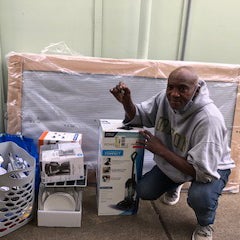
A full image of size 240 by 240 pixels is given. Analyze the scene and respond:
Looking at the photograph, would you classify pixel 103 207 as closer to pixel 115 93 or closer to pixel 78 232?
pixel 78 232

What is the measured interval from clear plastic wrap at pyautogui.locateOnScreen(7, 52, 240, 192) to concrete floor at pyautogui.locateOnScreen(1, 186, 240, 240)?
40 centimetres

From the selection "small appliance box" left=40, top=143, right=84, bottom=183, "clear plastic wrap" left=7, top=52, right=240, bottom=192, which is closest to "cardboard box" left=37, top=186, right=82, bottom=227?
"small appliance box" left=40, top=143, right=84, bottom=183

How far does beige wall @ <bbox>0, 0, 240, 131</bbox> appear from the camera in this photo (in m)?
1.77

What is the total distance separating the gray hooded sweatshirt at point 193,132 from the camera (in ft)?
4.14

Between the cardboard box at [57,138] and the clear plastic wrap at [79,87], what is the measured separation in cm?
14

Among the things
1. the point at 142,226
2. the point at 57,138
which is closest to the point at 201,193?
the point at 142,226

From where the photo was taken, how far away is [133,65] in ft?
5.73

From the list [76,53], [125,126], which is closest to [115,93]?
[125,126]

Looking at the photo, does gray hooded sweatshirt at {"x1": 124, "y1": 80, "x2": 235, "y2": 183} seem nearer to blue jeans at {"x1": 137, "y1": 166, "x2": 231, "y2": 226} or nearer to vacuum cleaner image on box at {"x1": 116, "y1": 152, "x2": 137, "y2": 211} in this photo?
blue jeans at {"x1": 137, "y1": 166, "x2": 231, "y2": 226}

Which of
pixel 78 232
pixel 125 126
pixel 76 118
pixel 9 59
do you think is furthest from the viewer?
pixel 76 118

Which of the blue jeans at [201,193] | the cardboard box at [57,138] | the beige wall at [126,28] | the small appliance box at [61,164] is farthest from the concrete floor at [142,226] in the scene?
the beige wall at [126,28]

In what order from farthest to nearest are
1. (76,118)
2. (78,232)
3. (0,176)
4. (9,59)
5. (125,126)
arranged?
(76,118)
(9,59)
(125,126)
(78,232)
(0,176)

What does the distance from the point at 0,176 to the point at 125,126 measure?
2.12ft

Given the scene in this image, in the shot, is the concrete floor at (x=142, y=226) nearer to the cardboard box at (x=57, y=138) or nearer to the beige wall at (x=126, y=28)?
the cardboard box at (x=57, y=138)
